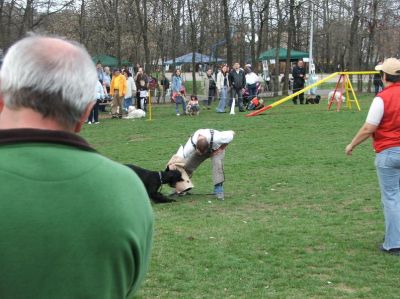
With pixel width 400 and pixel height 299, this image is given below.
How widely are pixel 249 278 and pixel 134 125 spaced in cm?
1351

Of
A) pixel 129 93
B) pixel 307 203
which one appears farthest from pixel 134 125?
pixel 307 203

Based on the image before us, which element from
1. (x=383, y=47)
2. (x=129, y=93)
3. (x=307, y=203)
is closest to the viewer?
(x=307, y=203)

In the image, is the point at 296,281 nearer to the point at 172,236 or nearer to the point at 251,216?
the point at 172,236

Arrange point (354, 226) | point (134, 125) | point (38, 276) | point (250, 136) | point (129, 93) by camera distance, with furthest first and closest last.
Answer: point (129, 93), point (134, 125), point (250, 136), point (354, 226), point (38, 276)

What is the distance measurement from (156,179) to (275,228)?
201 cm

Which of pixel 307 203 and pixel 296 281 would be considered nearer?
pixel 296 281

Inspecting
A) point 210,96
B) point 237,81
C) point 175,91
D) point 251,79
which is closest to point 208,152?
point 237,81

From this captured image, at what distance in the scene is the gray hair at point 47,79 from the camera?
5.46ft

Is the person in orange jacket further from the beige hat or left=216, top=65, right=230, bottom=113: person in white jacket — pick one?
the beige hat

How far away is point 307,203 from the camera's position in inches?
313

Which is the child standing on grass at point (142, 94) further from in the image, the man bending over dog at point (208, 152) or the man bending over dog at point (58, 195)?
the man bending over dog at point (58, 195)

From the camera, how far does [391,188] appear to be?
554 cm

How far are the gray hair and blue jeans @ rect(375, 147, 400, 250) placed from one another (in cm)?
423

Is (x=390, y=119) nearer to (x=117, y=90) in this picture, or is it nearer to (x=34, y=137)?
(x=34, y=137)
